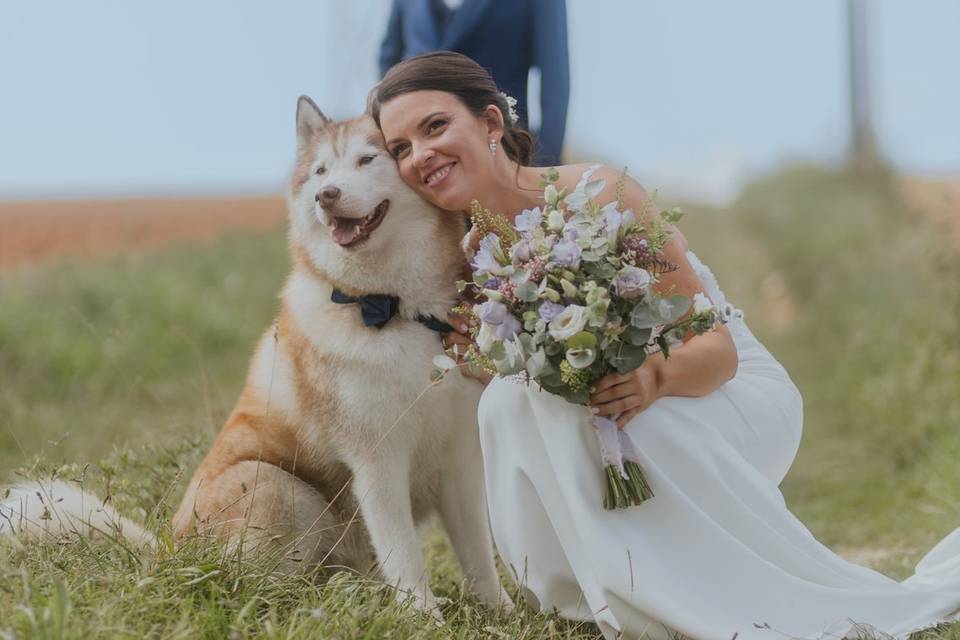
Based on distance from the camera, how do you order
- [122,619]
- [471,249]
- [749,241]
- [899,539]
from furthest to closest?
[749,241] → [899,539] → [471,249] → [122,619]

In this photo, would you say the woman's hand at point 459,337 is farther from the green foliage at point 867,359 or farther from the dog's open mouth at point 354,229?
the green foliage at point 867,359

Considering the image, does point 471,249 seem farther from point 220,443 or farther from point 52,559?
point 52,559

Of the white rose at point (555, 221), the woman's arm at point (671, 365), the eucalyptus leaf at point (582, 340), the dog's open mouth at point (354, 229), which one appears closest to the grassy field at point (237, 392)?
the woman's arm at point (671, 365)

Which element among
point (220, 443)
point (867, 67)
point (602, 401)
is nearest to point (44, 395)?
point (220, 443)

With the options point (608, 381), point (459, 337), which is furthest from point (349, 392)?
point (608, 381)

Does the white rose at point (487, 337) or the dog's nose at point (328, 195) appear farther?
the dog's nose at point (328, 195)

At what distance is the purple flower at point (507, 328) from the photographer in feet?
8.14

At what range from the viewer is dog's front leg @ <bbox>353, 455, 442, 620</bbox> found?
2881mm

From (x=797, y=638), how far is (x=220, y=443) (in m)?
1.73

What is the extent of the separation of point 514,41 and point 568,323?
6.22ft

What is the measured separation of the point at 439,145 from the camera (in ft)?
9.02

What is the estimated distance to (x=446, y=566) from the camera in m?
3.58

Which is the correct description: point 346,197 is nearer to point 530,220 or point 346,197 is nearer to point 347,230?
point 347,230

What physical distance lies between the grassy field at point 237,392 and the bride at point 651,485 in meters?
0.19
